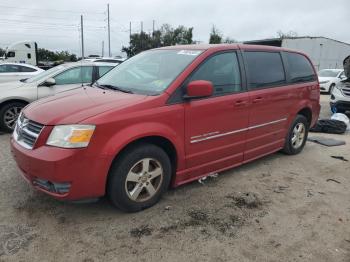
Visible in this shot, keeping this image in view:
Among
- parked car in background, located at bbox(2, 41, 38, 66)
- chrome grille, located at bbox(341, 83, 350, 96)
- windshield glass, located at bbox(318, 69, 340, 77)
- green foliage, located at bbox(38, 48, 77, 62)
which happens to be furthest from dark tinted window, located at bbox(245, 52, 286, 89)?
green foliage, located at bbox(38, 48, 77, 62)

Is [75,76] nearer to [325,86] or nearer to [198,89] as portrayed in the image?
[198,89]

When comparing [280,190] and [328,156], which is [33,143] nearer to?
[280,190]

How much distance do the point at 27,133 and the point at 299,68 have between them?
4.23 meters

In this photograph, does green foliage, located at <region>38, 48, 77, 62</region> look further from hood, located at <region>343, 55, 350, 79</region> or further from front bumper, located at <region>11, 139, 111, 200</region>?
front bumper, located at <region>11, 139, 111, 200</region>

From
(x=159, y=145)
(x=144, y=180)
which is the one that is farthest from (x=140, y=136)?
(x=144, y=180)

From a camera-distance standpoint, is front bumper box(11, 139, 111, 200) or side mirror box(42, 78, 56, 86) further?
side mirror box(42, 78, 56, 86)

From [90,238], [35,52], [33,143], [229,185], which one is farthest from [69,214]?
[35,52]

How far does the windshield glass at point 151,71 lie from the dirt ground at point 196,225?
4.27ft

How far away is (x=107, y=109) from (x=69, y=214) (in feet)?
3.88

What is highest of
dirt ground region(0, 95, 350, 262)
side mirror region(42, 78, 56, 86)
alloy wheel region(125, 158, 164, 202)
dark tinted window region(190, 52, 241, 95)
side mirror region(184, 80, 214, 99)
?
dark tinted window region(190, 52, 241, 95)

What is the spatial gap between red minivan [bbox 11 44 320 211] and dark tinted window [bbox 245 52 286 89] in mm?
15

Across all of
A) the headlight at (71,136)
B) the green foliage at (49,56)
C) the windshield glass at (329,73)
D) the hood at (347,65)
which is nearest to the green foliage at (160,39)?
the green foliage at (49,56)

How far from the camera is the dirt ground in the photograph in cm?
293

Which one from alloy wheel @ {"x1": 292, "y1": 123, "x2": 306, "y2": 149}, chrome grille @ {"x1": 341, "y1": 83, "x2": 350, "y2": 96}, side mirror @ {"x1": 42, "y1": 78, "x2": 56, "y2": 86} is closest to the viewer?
alloy wheel @ {"x1": 292, "y1": 123, "x2": 306, "y2": 149}
